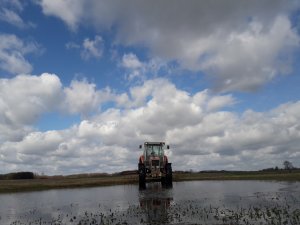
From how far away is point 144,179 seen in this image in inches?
1665

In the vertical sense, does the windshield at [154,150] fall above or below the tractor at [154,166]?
above

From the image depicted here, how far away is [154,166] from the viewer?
145 ft

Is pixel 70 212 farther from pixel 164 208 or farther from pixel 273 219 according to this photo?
pixel 273 219

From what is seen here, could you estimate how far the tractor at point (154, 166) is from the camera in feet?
141

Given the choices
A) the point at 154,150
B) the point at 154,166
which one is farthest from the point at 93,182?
the point at 154,166

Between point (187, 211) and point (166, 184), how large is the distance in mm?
23597

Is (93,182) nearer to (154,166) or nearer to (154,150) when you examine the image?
(154,150)

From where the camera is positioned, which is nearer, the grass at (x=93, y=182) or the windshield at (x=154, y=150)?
the windshield at (x=154, y=150)

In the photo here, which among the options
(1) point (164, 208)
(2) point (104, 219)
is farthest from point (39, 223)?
(1) point (164, 208)

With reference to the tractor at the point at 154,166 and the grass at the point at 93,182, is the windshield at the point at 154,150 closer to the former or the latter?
the tractor at the point at 154,166

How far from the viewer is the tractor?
141 ft

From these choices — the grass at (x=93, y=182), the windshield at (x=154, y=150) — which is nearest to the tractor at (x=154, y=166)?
the windshield at (x=154, y=150)

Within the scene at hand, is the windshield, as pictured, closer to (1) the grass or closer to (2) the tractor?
(2) the tractor

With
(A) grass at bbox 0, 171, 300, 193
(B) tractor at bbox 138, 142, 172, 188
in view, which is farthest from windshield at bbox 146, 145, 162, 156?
(A) grass at bbox 0, 171, 300, 193
